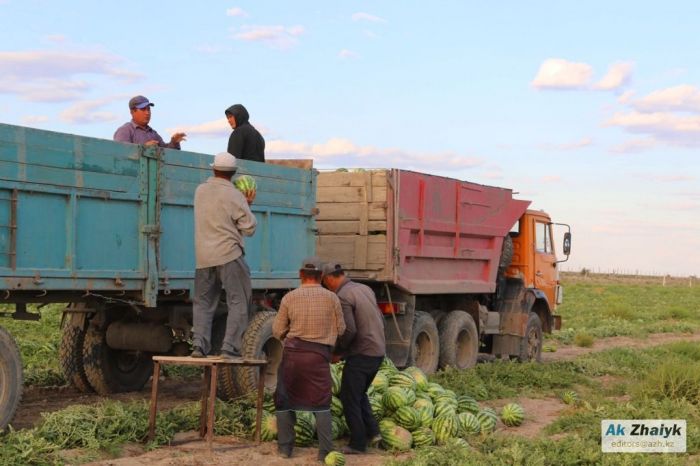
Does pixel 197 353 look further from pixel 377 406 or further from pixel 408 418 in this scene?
pixel 408 418

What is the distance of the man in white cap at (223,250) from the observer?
8.71 m

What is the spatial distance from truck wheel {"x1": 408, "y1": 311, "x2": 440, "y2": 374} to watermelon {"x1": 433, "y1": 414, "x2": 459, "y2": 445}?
16.7ft

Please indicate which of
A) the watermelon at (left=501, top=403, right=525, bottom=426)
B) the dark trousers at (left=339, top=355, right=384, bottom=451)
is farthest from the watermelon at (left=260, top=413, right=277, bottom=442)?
the watermelon at (left=501, top=403, right=525, bottom=426)

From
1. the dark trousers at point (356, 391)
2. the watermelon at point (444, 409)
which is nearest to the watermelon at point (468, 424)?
the watermelon at point (444, 409)

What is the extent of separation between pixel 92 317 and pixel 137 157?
2.92 m

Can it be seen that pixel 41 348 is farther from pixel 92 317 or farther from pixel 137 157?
pixel 137 157

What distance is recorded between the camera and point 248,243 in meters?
10.6

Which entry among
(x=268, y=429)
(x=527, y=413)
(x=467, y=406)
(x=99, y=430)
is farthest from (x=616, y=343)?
(x=99, y=430)

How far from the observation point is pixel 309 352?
8312mm

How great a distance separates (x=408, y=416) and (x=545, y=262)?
31.0 ft

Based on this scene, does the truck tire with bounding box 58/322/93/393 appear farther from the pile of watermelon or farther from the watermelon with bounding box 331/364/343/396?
the watermelon with bounding box 331/364/343/396

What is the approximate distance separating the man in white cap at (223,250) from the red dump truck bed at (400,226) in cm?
478

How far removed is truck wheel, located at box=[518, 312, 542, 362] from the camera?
17.2 meters

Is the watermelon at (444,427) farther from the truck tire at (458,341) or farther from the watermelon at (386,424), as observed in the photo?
the truck tire at (458,341)
